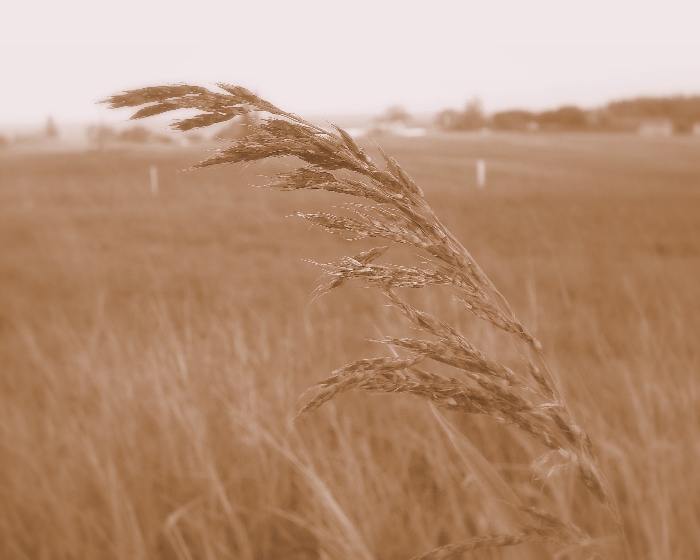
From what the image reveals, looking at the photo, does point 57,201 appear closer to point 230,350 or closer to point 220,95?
point 230,350

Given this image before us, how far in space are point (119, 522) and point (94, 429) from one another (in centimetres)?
81

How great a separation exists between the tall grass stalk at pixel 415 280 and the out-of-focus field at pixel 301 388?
121 mm

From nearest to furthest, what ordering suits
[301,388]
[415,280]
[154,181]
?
[415,280]
[301,388]
[154,181]

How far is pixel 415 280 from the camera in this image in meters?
0.54

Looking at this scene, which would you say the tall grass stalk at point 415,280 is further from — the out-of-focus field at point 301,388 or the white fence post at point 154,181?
the white fence post at point 154,181

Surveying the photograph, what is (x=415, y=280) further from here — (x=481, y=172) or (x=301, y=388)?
(x=481, y=172)

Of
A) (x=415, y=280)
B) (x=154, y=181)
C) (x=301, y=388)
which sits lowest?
(x=301, y=388)

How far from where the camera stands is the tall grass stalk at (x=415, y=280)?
51 cm

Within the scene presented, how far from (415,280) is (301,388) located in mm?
2263

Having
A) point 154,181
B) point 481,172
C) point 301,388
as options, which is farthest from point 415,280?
point 154,181

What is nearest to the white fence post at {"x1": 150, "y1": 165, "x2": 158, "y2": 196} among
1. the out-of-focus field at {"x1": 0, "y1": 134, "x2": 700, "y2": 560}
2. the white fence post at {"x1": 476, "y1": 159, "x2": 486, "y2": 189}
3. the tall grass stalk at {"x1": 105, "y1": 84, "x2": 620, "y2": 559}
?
the out-of-focus field at {"x1": 0, "y1": 134, "x2": 700, "y2": 560}

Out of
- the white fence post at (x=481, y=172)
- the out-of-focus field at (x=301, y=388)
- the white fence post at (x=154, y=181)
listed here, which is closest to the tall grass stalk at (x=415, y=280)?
the out-of-focus field at (x=301, y=388)

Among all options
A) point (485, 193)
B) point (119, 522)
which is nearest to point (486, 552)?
point (119, 522)

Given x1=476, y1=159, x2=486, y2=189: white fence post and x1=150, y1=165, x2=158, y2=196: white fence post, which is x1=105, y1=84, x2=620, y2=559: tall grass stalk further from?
x1=150, y1=165, x2=158, y2=196: white fence post
